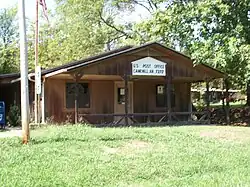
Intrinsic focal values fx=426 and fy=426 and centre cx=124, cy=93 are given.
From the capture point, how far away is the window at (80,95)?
20109mm

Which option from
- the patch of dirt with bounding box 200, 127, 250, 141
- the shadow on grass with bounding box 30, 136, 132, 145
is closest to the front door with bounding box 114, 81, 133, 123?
the patch of dirt with bounding box 200, 127, 250, 141

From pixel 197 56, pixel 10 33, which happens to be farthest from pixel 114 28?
pixel 197 56

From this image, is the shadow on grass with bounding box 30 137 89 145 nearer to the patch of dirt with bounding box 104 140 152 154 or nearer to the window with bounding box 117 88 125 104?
Answer: the patch of dirt with bounding box 104 140 152 154

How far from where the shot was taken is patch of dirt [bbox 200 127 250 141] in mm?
14477

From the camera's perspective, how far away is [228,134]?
15.2 meters

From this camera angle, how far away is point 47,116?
757 inches

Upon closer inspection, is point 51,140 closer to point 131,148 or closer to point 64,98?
point 131,148

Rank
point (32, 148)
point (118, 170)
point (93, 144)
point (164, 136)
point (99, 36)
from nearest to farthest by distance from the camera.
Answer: point (118, 170), point (32, 148), point (93, 144), point (164, 136), point (99, 36)

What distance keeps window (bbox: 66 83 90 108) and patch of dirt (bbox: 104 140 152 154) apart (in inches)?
316

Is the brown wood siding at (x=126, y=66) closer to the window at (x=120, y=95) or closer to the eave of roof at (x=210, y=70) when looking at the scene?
the eave of roof at (x=210, y=70)

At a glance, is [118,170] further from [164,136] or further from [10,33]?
[10,33]

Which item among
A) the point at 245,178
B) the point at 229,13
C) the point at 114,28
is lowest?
the point at 245,178

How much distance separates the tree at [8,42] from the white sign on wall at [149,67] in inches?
825

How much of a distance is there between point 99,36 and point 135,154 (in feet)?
78.1
